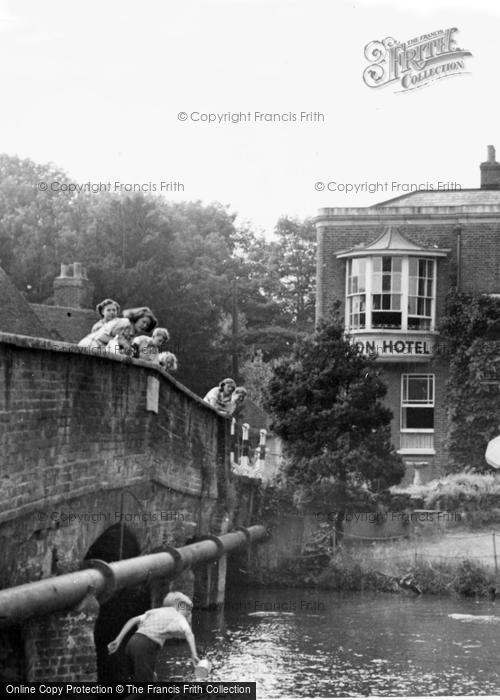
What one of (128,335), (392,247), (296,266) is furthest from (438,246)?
(296,266)

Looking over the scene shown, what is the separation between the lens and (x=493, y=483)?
29.1m

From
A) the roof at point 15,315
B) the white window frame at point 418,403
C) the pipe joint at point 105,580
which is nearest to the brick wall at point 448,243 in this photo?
the white window frame at point 418,403

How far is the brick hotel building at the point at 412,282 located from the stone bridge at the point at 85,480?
1455 centimetres

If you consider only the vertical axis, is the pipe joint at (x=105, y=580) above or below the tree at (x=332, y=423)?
below

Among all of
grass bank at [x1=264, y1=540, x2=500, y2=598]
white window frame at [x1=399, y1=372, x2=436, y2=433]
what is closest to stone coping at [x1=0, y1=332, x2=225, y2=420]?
grass bank at [x1=264, y1=540, x2=500, y2=598]

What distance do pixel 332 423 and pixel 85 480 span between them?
13066 mm

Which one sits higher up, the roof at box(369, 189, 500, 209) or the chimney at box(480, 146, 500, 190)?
the chimney at box(480, 146, 500, 190)

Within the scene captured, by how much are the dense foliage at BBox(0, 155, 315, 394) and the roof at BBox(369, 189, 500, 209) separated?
35.4ft

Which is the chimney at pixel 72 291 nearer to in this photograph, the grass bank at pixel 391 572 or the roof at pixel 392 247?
the roof at pixel 392 247

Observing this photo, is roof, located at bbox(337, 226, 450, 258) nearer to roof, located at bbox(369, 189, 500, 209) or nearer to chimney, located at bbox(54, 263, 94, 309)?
roof, located at bbox(369, 189, 500, 209)

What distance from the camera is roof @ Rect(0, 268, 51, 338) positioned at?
3275 cm

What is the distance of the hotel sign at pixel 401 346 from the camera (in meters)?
37.6

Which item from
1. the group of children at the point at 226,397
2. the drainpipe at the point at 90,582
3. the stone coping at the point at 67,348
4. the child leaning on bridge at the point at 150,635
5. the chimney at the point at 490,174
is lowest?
the child leaning on bridge at the point at 150,635

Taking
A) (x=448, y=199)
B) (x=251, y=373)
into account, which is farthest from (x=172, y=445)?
(x=251, y=373)
